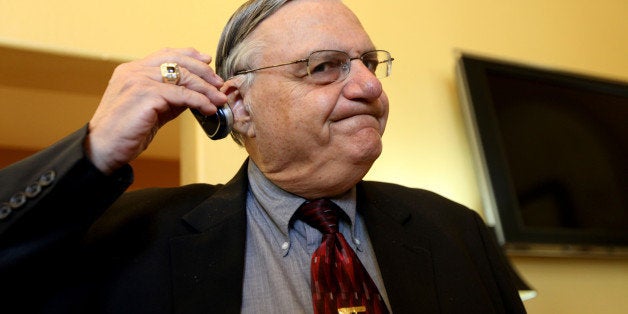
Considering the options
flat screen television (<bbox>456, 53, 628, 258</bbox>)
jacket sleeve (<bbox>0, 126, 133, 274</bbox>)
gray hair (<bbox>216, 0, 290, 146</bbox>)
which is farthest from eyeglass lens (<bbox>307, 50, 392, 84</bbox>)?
flat screen television (<bbox>456, 53, 628, 258</bbox>)

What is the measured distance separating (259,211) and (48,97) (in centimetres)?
187

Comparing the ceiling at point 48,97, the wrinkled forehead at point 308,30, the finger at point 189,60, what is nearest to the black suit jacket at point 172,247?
the finger at point 189,60

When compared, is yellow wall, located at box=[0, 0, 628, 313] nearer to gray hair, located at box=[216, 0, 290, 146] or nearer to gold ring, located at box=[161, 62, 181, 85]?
gray hair, located at box=[216, 0, 290, 146]

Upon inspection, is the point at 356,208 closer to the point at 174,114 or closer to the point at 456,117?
the point at 174,114

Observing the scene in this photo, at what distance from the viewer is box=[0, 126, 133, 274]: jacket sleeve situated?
95 centimetres

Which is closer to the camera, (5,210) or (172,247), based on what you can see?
(5,210)

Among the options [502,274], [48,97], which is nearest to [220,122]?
[502,274]

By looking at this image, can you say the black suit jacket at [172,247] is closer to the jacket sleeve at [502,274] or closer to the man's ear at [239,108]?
the jacket sleeve at [502,274]

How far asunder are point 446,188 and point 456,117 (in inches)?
→ 12.2

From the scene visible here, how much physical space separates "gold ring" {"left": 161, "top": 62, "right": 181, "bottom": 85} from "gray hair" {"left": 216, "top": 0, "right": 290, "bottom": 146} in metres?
0.29

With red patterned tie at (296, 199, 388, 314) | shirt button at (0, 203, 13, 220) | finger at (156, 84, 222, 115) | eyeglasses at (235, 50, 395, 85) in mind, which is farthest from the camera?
eyeglasses at (235, 50, 395, 85)

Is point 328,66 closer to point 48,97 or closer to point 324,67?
point 324,67

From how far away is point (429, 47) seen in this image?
2461mm

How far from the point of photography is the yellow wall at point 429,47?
6.28 ft
